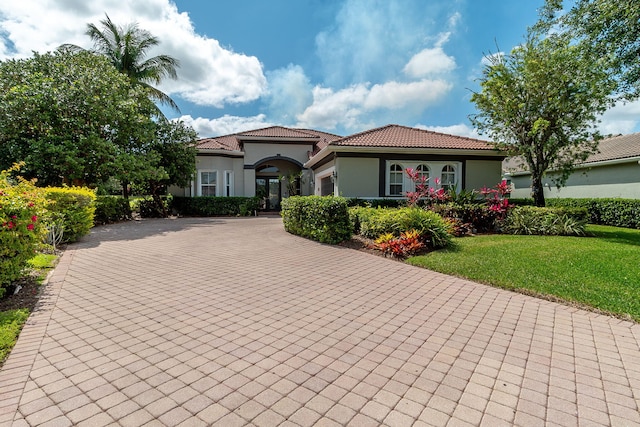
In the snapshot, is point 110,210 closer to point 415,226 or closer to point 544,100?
point 415,226

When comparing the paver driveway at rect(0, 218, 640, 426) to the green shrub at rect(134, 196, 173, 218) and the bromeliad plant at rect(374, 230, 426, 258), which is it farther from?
the green shrub at rect(134, 196, 173, 218)

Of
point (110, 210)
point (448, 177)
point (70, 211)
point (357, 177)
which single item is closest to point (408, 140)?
point (448, 177)

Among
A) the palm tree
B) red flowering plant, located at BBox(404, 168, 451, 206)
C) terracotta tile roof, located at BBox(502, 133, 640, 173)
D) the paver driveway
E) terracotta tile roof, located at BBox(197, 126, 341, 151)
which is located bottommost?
the paver driveway

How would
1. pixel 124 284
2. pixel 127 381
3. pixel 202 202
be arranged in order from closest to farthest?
pixel 127 381
pixel 124 284
pixel 202 202

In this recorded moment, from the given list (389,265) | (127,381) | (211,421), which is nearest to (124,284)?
(127,381)

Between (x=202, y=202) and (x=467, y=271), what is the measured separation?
1674cm

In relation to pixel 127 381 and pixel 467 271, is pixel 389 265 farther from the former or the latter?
pixel 127 381

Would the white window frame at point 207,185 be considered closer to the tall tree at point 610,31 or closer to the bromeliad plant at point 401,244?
the bromeliad plant at point 401,244

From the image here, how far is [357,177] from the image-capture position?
14.8m

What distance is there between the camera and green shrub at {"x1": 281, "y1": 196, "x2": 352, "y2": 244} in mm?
9695

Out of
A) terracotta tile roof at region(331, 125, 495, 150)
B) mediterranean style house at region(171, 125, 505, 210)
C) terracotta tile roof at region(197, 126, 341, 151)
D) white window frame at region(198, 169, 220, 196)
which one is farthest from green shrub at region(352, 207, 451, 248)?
white window frame at region(198, 169, 220, 196)

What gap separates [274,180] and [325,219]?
47.2 ft

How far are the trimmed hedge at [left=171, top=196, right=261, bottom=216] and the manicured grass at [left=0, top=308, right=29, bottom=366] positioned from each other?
52.2 ft

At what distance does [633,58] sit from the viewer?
10.5 metres
